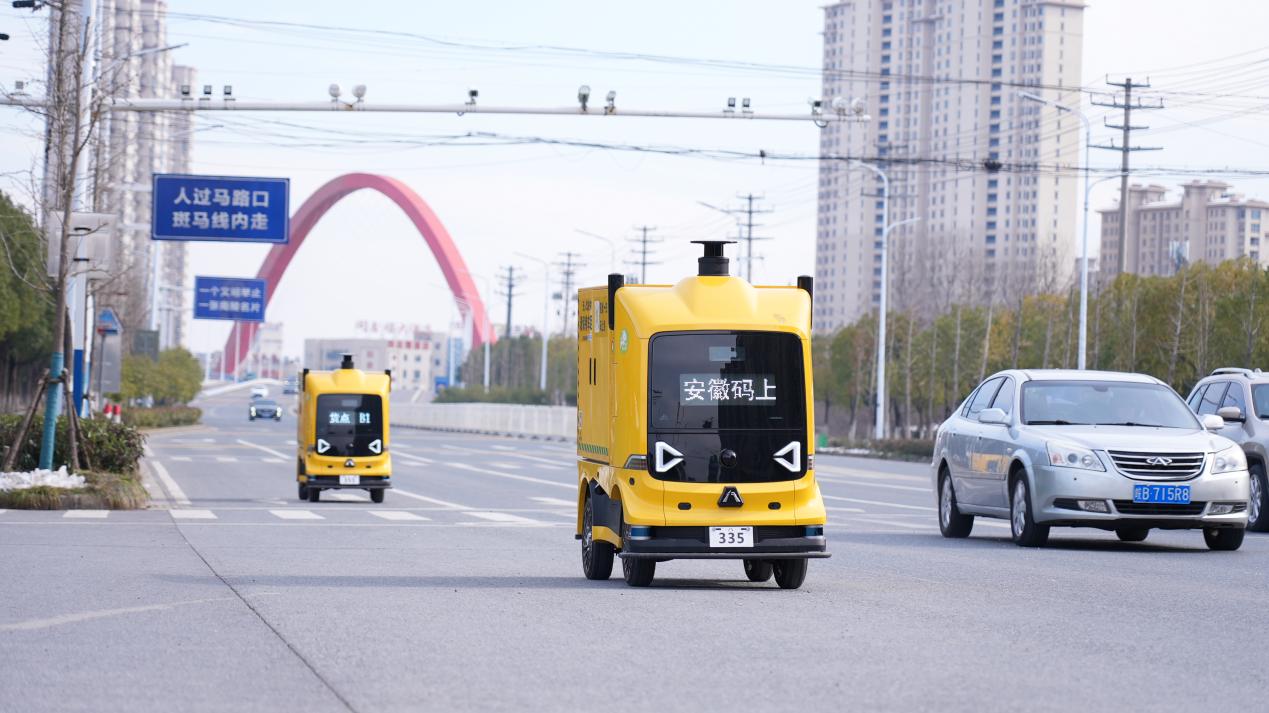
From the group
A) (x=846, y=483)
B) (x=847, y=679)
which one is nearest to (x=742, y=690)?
(x=847, y=679)

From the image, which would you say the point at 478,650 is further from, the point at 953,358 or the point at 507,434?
the point at 507,434

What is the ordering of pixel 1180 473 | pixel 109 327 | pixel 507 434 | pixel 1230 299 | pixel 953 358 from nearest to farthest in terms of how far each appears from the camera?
pixel 1180 473, pixel 109 327, pixel 1230 299, pixel 953 358, pixel 507 434

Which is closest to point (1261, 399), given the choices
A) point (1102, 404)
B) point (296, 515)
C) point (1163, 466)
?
point (1102, 404)

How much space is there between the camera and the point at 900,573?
1495cm

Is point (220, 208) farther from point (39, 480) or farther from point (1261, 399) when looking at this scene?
point (1261, 399)

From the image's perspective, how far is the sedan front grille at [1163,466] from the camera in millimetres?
17188

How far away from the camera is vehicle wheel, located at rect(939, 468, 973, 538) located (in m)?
20.0

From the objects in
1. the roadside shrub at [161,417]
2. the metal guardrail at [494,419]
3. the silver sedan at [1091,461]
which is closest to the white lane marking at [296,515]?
the silver sedan at [1091,461]

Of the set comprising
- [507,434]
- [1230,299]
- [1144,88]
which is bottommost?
[507,434]

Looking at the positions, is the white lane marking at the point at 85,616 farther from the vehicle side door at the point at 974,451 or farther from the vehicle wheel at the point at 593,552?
the vehicle side door at the point at 974,451

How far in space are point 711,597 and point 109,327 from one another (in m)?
37.3

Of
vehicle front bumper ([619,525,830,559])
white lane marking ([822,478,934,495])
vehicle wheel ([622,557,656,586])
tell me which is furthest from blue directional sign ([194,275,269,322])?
vehicle front bumper ([619,525,830,559])

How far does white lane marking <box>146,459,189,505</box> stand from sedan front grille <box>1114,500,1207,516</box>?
15.5 meters

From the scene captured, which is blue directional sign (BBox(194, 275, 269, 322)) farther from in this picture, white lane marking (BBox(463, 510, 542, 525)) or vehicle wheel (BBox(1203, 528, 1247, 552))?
A: vehicle wheel (BBox(1203, 528, 1247, 552))
